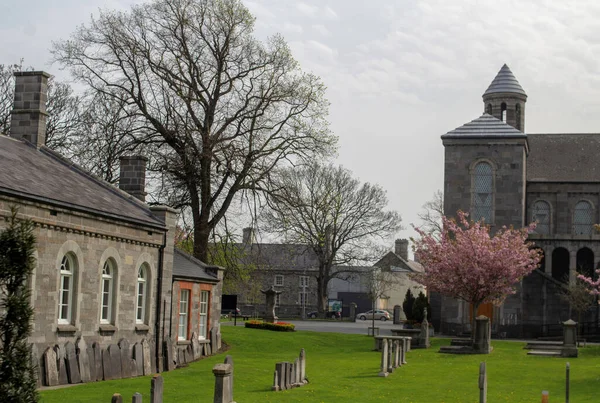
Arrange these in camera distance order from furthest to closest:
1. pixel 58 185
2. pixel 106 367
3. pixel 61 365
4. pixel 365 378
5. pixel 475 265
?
pixel 475 265 → pixel 365 378 → pixel 106 367 → pixel 58 185 → pixel 61 365

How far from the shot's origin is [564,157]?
59281mm

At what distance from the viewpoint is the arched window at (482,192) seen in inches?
2051

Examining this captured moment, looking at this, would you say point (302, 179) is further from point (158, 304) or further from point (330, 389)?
point (330, 389)

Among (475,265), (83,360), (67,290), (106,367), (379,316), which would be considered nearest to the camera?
(83,360)

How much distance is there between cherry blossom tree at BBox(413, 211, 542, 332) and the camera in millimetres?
40375

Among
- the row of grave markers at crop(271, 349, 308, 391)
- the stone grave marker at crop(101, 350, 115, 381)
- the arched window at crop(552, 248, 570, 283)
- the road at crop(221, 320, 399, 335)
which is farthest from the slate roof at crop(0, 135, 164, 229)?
the arched window at crop(552, 248, 570, 283)

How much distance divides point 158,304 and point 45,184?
21.7 ft

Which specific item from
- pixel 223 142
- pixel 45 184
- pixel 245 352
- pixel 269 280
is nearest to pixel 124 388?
pixel 45 184

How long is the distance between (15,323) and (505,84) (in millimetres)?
55044

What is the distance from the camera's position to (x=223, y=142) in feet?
132

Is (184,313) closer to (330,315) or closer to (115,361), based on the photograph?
(115,361)

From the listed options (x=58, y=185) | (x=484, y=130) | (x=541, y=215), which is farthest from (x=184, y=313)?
(x=541, y=215)

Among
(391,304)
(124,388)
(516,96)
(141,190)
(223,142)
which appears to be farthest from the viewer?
(391,304)

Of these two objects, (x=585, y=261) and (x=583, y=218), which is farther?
(x=583, y=218)
